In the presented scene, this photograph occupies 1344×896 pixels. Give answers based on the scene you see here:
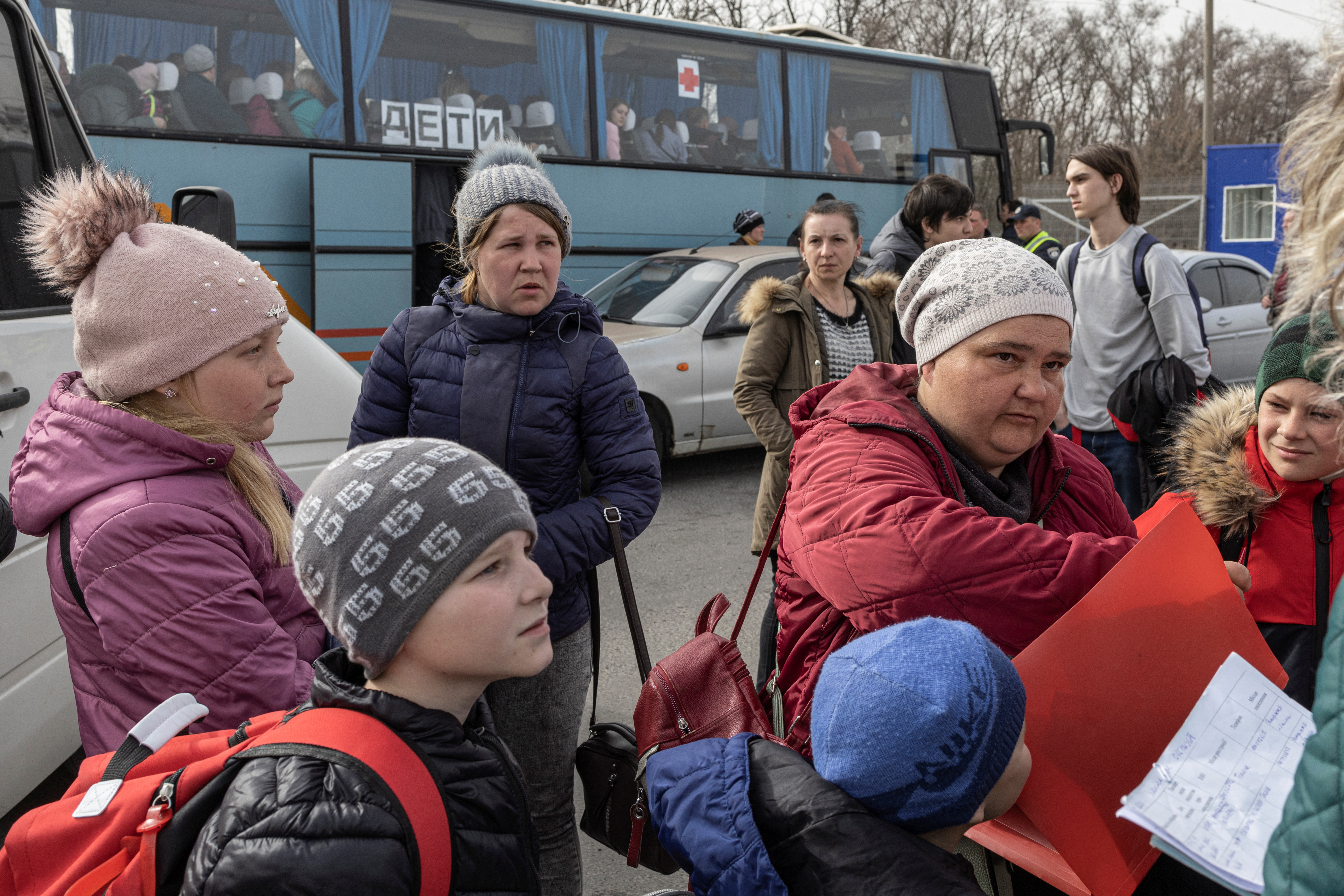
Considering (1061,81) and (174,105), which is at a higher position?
(1061,81)

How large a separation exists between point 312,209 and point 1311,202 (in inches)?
325

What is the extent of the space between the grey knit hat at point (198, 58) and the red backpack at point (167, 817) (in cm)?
792

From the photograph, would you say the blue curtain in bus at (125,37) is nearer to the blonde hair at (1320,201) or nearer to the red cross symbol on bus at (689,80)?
the red cross symbol on bus at (689,80)

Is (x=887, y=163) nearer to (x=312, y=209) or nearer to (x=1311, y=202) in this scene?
(x=312, y=209)

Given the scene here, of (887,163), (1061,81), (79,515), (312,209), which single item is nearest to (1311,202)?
(79,515)

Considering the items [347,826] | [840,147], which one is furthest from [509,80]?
[347,826]

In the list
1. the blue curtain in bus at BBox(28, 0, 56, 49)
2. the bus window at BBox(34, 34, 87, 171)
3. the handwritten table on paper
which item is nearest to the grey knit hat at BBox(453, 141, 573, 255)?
the bus window at BBox(34, 34, 87, 171)

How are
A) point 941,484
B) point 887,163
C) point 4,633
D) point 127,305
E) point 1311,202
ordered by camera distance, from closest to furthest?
point 1311,202, point 941,484, point 127,305, point 4,633, point 887,163

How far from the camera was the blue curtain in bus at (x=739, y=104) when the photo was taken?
10.5 m

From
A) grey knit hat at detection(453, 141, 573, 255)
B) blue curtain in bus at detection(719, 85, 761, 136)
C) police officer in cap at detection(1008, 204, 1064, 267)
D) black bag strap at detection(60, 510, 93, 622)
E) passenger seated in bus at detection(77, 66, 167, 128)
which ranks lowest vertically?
black bag strap at detection(60, 510, 93, 622)

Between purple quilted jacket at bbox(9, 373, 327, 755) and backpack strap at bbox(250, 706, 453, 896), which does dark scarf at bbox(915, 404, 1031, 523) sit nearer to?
backpack strap at bbox(250, 706, 453, 896)

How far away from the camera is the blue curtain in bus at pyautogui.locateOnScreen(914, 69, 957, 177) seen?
11953 mm

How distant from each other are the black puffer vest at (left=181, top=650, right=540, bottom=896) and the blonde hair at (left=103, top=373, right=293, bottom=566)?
Answer: 18.4 inches

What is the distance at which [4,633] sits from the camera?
2537 millimetres
